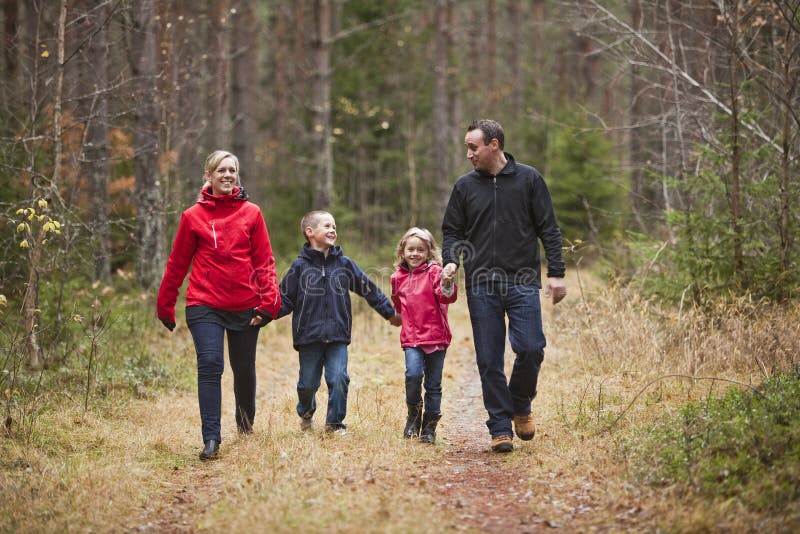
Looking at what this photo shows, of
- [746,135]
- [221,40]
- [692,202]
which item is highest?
[221,40]

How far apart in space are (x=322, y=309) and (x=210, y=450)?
142 centimetres

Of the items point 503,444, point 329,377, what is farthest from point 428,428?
point 329,377

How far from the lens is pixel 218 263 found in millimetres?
5824

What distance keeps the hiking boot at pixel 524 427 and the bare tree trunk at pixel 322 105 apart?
10.3 metres

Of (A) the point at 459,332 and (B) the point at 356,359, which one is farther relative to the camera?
(A) the point at 459,332

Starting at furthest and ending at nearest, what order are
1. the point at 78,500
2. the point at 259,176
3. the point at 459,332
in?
the point at 259,176
the point at 459,332
the point at 78,500

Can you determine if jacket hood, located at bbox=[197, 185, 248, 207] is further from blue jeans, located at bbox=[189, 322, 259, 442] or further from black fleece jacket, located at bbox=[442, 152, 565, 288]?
black fleece jacket, located at bbox=[442, 152, 565, 288]

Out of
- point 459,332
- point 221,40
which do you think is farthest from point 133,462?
point 221,40

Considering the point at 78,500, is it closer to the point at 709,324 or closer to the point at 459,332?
the point at 709,324

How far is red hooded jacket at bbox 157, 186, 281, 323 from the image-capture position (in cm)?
580

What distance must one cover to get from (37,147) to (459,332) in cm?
670

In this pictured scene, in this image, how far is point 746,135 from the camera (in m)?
8.66

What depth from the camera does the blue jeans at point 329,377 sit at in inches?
247

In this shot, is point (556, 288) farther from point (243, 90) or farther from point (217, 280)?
point (243, 90)
